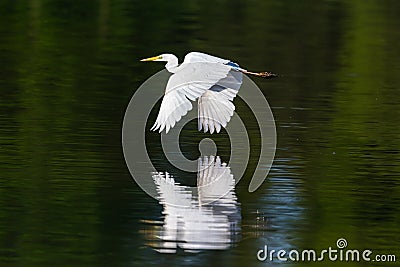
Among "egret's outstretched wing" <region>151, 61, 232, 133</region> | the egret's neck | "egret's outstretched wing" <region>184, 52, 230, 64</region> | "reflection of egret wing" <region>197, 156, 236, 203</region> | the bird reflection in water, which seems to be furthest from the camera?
the egret's neck

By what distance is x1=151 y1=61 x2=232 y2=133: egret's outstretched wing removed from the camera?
1223 centimetres

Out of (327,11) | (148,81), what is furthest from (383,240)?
(327,11)

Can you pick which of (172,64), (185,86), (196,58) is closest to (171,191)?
(185,86)

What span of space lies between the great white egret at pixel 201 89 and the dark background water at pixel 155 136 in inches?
25.2

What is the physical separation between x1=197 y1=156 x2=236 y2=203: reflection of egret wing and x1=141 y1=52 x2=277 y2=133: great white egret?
0.51m

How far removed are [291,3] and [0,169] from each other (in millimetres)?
23464

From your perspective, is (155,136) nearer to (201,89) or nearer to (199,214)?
(201,89)

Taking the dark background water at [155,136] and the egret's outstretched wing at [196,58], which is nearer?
the dark background water at [155,136]

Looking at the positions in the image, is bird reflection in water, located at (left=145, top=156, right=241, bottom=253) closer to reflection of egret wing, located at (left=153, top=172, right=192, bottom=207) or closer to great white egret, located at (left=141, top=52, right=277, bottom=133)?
reflection of egret wing, located at (left=153, top=172, right=192, bottom=207)

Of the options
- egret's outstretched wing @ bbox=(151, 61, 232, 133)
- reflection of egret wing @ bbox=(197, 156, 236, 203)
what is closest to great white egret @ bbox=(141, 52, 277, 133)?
egret's outstretched wing @ bbox=(151, 61, 232, 133)

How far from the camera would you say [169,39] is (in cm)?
2631

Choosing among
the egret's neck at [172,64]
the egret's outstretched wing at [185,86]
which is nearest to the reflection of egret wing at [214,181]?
the egret's outstretched wing at [185,86]

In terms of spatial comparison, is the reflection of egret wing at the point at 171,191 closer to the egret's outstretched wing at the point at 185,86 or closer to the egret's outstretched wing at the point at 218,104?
the egret's outstretched wing at the point at 185,86

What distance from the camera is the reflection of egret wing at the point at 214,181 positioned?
39.7 ft
